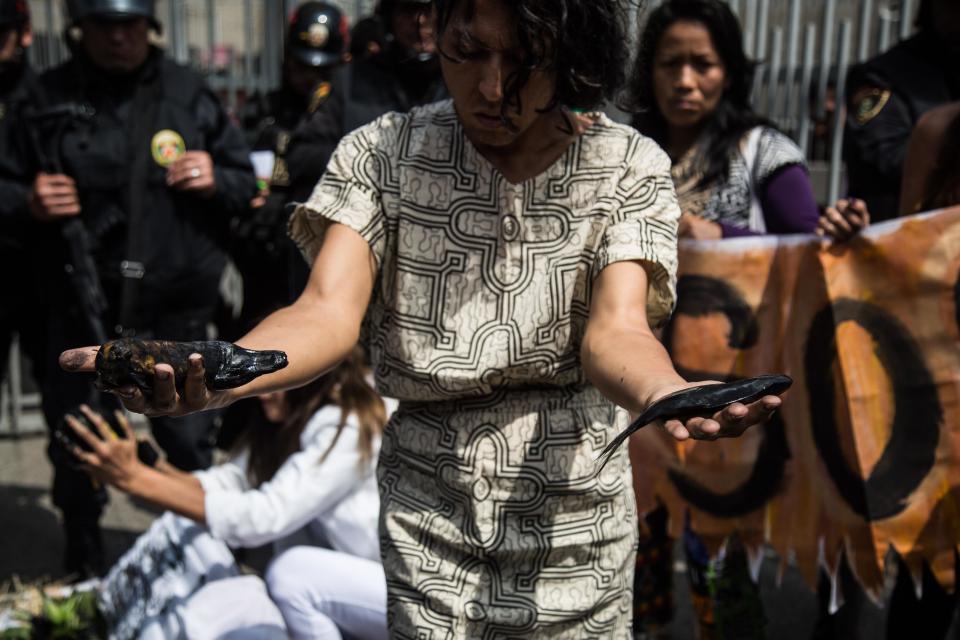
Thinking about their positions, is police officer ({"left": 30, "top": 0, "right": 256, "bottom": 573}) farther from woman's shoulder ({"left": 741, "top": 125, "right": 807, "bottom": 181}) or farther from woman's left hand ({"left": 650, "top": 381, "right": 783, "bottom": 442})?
woman's left hand ({"left": 650, "top": 381, "right": 783, "bottom": 442})

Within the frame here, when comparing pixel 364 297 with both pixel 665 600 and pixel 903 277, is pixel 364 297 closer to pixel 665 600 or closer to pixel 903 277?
pixel 903 277

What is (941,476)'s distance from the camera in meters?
3.00

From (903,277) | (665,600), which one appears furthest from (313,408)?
(903,277)

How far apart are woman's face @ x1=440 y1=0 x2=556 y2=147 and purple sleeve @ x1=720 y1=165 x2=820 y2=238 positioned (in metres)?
1.58

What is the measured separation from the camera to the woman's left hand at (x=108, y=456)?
2.98 m

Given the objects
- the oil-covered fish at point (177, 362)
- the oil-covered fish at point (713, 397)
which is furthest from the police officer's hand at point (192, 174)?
the oil-covered fish at point (713, 397)

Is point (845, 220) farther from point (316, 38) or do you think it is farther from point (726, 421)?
point (316, 38)

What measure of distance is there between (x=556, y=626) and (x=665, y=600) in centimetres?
177

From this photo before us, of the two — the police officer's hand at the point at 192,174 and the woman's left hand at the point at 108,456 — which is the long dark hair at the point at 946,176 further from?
the police officer's hand at the point at 192,174


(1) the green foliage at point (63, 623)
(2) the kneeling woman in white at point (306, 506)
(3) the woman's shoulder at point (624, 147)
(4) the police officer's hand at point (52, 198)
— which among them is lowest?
(1) the green foliage at point (63, 623)

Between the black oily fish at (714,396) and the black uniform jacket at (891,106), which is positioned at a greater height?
the black uniform jacket at (891,106)

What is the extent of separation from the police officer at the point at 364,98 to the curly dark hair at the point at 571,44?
6.39 ft

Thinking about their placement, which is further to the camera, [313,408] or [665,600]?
[665,600]

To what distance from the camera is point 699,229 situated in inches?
129
